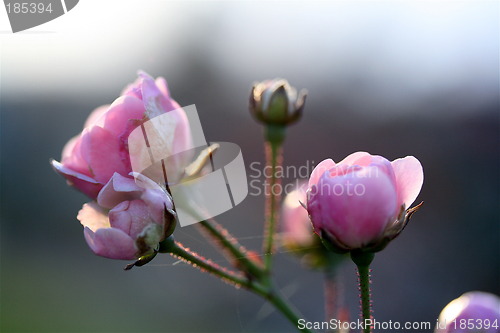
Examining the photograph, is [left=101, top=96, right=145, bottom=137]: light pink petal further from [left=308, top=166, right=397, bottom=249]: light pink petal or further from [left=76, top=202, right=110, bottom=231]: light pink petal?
[left=308, top=166, right=397, bottom=249]: light pink petal

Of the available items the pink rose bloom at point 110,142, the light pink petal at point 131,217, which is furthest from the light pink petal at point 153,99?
the light pink petal at point 131,217

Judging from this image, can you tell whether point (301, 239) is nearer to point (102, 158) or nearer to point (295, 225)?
point (295, 225)

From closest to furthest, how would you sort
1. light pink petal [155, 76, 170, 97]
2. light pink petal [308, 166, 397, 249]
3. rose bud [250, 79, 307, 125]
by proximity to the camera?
light pink petal [308, 166, 397, 249] → light pink petal [155, 76, 170, 97] → rose bud [250, 79, 307, 125]

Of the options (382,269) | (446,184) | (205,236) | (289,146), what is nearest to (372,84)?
(289,146)

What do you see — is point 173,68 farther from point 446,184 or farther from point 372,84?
point 446,184

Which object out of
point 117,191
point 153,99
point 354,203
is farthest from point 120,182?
point 354,203

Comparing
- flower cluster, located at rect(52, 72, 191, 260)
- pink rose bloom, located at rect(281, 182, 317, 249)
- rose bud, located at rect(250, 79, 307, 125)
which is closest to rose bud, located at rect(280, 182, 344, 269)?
pink rose bloom, located at rect(281, 182, 317, 249)
